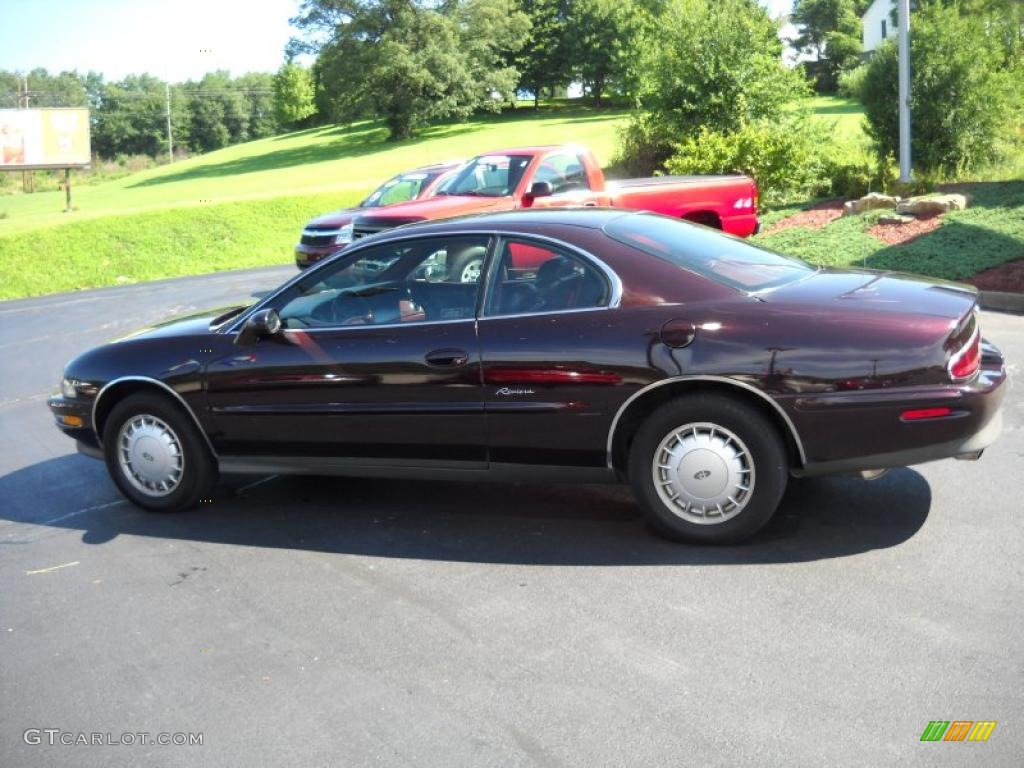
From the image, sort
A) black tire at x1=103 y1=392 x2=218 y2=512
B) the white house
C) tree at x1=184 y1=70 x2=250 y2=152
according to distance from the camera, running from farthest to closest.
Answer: tree at x1=184 y1=70 x2=250 y2=152 < the white house < black tire at x1=103 y1=392 x2=218 y2=512

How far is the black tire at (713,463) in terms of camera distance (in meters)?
5.19

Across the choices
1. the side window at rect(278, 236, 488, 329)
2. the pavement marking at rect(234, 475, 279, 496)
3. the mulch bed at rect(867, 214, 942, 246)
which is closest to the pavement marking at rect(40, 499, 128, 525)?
the pavement marking at rect(234, 475, 279, 496)

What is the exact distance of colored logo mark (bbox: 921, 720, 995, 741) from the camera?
358 centimetres

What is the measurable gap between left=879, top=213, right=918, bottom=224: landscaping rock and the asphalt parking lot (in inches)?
382

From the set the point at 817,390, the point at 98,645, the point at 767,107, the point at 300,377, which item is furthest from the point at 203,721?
A: the point at 767,107

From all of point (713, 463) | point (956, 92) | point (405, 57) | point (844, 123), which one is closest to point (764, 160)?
point (956, 92)

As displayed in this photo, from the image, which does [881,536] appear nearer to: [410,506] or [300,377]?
[410,506]

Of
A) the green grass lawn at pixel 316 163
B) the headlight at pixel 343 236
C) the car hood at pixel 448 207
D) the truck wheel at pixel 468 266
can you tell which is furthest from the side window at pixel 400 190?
the green grass lawn at pixel 316 163

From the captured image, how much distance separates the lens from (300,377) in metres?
Answer: 6.05

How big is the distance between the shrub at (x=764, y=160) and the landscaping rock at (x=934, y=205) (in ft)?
14.8

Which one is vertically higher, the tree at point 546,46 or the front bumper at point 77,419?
the tree at point 546,46

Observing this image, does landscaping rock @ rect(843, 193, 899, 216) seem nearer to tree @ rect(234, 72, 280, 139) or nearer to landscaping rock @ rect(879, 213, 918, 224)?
landscaping rock @ rect(879, 213, 918, 224)

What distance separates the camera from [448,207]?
1373 cm

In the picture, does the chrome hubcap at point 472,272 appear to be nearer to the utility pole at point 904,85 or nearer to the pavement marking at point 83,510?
the pavement marking at point 83,510
